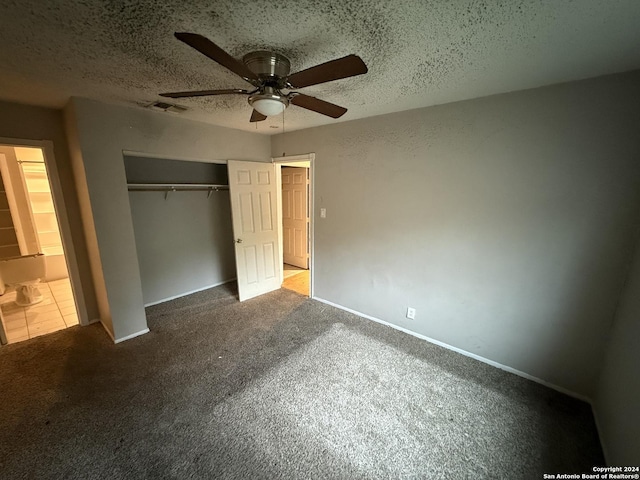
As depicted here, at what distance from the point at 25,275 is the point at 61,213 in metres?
2.14

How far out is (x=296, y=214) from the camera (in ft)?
15.8

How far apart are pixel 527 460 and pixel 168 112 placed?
4.00 metres

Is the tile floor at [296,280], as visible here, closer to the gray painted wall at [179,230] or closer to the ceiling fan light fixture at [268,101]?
the gray painted wall at [179,230]

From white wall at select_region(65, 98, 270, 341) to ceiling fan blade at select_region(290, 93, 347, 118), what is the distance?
1862mm

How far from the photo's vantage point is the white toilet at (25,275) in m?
3.34

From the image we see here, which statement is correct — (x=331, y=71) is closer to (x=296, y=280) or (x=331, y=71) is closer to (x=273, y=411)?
(x=273, y=411)

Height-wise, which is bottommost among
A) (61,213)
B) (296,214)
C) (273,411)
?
(273,411)

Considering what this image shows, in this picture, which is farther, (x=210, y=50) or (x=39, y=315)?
(x=39, y=315)

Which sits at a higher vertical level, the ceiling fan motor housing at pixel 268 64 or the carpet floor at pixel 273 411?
the ceiling fan motor housing at pixel 268 64

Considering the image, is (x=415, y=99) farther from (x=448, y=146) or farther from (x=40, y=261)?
(x=40, y=261)

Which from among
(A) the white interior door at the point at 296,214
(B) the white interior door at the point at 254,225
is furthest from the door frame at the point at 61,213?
(A) the white interior door at the point at 296,214

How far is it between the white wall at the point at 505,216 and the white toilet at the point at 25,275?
4.39 m

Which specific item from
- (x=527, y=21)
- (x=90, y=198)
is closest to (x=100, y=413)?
(x=90, y=198)

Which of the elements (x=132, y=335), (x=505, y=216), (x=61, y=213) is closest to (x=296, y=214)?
(x=132, y=335)
